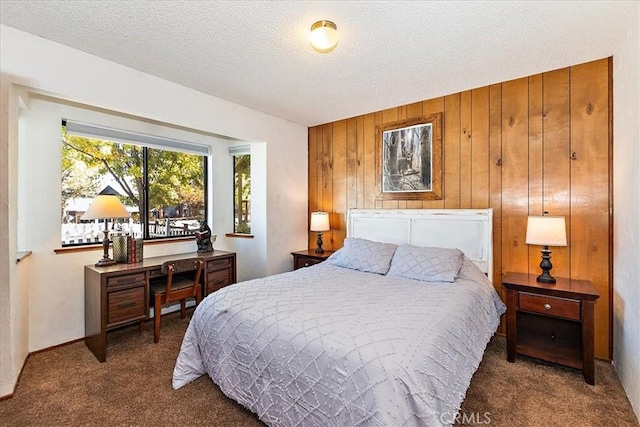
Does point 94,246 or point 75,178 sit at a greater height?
point 75,178

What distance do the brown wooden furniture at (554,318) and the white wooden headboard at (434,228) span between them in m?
0.37

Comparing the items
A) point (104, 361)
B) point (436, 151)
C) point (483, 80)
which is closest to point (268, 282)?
point (104, 361)

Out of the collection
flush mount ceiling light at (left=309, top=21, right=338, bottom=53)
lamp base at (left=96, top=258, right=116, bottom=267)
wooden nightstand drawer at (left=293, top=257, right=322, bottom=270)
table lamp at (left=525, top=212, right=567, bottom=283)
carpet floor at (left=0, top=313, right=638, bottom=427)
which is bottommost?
carpet floor at (left=0, top=313, right=638, bottom=427)

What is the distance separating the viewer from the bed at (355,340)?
1339 millimetres

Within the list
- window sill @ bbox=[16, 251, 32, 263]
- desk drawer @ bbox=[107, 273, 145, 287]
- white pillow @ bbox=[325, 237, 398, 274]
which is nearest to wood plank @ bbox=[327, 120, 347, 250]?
white pillow @ bbox=[325, 237, 398, 274]

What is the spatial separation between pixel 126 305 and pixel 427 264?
9.01 ft

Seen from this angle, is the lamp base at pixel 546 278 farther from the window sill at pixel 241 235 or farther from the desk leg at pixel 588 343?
the window sill at pixel 241 235

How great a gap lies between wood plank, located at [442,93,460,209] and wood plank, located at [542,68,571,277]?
0.75 m

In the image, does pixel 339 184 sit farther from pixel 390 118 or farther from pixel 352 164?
pixel 390 118

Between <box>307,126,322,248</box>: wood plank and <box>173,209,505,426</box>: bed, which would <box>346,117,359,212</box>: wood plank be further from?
<box>173,209,505,426</box>: bed

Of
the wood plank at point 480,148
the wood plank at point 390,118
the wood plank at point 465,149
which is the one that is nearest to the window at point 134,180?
the wood plank at point 390,118

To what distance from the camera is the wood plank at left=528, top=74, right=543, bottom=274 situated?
2.80 metres

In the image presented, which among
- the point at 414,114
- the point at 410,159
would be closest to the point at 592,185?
the point at 410,159

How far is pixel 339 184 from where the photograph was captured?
13.9ft
